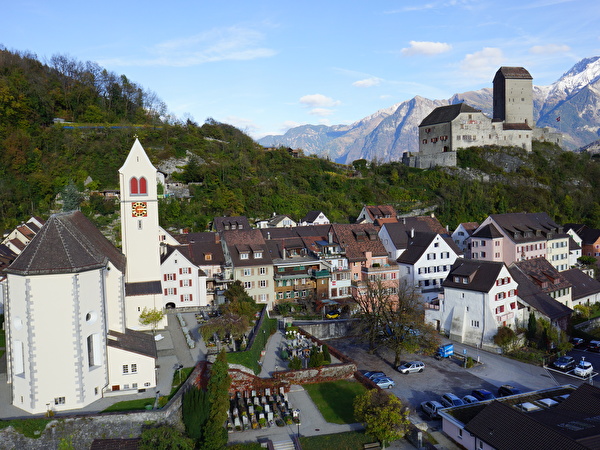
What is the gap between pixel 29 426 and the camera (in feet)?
75.4

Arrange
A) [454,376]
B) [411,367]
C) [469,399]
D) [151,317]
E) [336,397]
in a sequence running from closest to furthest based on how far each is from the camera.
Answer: [336,397] → [469,399] → [151,317] → [454,376] → [411,367]

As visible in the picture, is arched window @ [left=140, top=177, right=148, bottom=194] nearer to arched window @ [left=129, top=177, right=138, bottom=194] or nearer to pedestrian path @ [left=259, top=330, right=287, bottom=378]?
arched window @ [left=129, top=177, right=138, bottom=194]

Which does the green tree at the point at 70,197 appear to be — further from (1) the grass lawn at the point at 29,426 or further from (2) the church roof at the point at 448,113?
(2) the church roof at the point at 448,113

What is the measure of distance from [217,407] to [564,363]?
29.5 metres

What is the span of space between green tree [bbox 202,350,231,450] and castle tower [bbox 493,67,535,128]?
103m

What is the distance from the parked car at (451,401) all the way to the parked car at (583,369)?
13.0 metres

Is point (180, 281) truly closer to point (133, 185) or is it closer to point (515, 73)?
point (133, 185)

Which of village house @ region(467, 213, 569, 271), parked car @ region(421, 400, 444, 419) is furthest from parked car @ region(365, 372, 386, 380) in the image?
village house @ region(467, 213, 569, 271)

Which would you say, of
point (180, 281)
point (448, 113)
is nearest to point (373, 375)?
point (180, 281)

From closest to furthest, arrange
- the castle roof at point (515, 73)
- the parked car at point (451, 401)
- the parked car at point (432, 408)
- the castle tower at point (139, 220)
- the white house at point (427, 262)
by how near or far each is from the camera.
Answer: the parked car at point (432, 408) → the parked car at point (451, 401) → the castle tower at point (139, 220) → the white house at point (427, 262) → the castle roof at point (515, 73)

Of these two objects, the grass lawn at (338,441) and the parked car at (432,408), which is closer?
the grass lawn at (338,441)

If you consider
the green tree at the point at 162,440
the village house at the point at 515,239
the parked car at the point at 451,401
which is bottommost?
the parked car at the point at 451,401

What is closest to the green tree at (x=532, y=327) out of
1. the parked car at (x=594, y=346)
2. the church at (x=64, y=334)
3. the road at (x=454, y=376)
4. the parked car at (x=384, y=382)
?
the parked car at (x=594, y=346)

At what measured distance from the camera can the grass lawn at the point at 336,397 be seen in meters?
29.0
